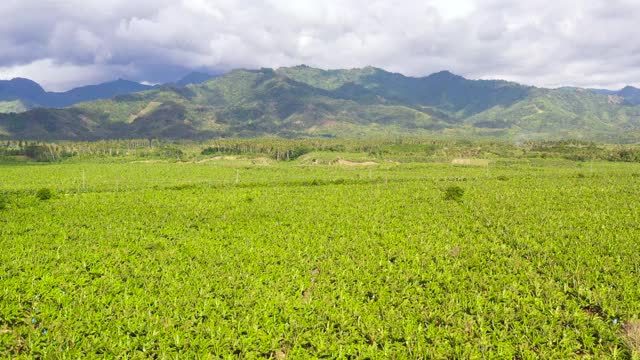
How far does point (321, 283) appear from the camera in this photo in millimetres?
19203

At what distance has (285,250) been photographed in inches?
960

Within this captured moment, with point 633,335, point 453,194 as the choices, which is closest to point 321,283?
point 633,335

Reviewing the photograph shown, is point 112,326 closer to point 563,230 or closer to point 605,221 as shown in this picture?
point 563,230

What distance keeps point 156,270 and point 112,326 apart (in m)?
5.70

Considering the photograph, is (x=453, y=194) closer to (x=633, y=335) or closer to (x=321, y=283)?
(x=321, y=283)

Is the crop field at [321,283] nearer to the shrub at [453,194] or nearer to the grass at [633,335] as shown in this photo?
the grass at [633,335]

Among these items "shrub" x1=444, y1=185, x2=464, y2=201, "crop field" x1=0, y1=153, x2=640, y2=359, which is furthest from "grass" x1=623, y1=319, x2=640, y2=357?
"shrub" x1=444, y1=185, x2=464, y2=201

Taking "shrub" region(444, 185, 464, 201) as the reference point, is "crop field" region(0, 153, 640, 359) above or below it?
below

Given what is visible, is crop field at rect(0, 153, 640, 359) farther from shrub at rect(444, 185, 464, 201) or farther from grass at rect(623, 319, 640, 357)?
shrub at rect(444, 185, 464, 201)

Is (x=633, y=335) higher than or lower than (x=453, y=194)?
lower

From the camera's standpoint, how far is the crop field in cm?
1425

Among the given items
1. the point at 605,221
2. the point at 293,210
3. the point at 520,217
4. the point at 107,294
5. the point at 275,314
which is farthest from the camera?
the point at 293,210

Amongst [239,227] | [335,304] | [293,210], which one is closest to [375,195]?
[293,210]

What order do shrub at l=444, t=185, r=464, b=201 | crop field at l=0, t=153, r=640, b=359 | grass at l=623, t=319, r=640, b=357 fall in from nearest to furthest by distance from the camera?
grass at l=623, t=319, r=640, b=357 → crop field at l=0, t=153, r=640, b=359 → shrub at l=444, t=185, r=464, b=201
